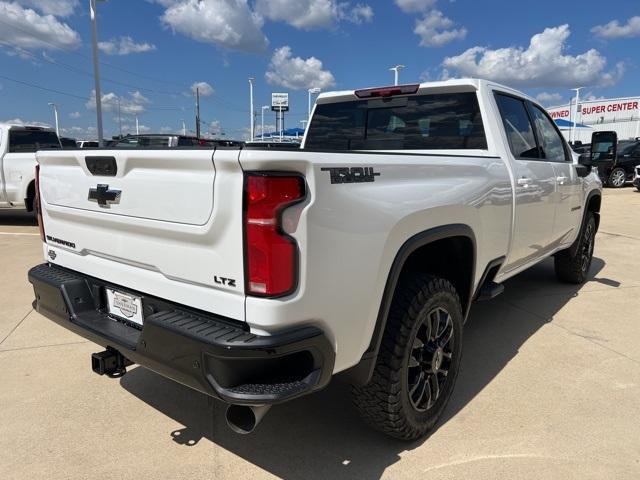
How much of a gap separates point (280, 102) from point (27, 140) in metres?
63.7

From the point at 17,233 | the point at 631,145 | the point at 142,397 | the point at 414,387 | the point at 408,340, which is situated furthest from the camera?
the point at 631,145

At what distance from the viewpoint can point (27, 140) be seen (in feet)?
32.0

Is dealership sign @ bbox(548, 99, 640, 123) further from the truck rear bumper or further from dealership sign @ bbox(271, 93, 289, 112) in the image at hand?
the truck rear bumper

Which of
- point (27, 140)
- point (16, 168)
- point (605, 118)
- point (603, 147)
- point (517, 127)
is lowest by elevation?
point (16, 168)

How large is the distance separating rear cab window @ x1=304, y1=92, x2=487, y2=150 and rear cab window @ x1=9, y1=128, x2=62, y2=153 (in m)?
7.38

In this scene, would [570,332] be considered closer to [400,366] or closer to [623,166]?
[400,366]

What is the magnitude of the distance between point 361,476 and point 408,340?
2.22 feet

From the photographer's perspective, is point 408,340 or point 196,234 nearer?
point 196,234

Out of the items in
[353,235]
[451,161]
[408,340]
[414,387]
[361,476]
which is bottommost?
[361,476]

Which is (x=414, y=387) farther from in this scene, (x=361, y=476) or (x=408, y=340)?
(x=361, y=476)

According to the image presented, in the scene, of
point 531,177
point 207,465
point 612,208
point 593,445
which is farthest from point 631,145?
point 207,465

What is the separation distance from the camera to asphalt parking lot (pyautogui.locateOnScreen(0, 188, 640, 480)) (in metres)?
2.44

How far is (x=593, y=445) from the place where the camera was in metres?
2.62

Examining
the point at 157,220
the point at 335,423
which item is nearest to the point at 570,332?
the point at 335,423
